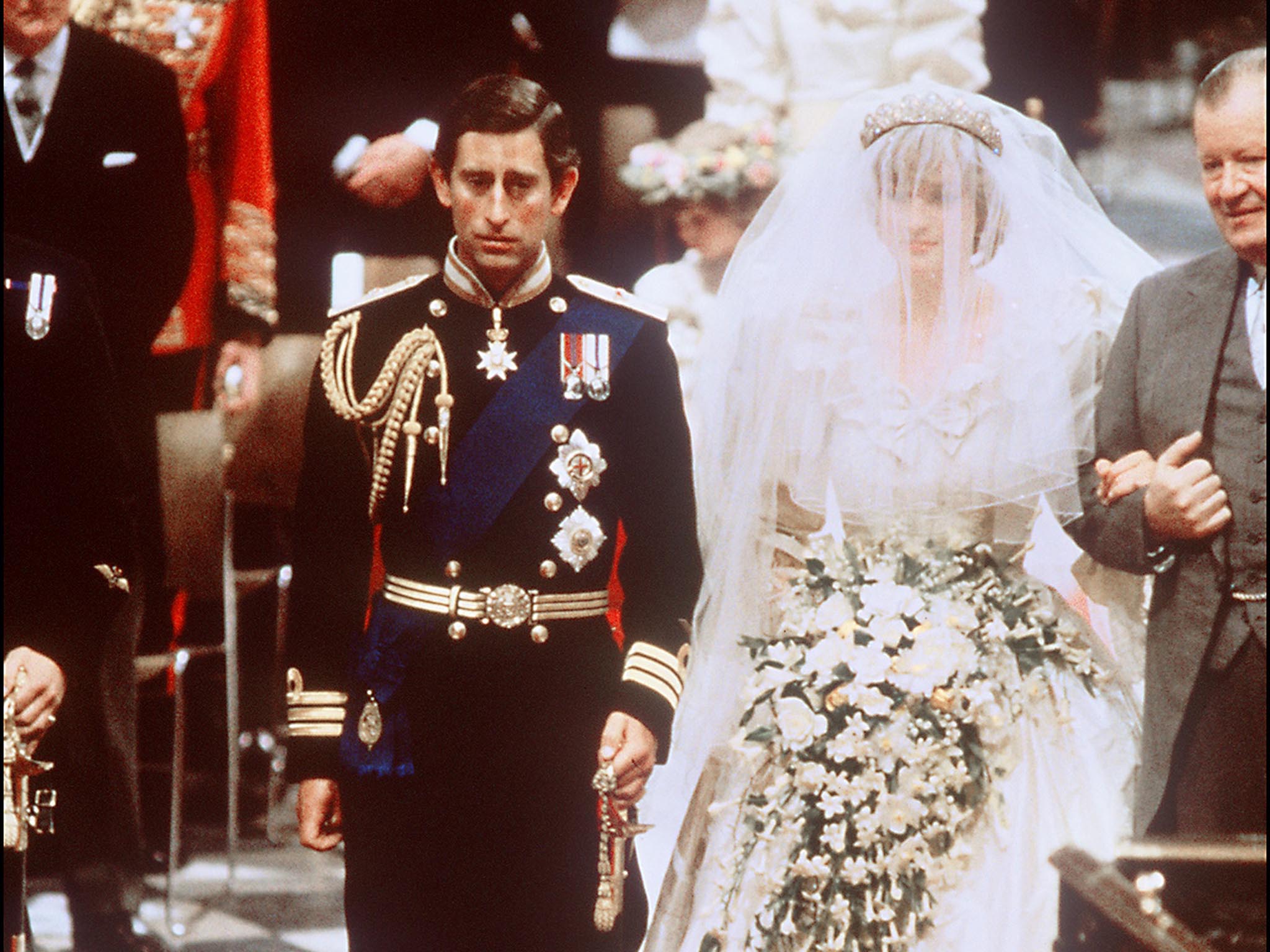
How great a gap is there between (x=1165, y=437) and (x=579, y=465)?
0.86 metres

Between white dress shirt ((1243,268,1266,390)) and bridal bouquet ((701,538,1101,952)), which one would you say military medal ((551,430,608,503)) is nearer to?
bridal bouquet ((701,538,1101,952))

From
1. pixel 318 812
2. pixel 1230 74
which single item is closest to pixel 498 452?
pixel 318 812

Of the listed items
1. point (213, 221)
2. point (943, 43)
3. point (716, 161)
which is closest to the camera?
point (213, 221)

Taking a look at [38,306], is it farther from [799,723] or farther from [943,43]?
[943,43]

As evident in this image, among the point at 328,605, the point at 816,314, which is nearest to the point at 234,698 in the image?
the point at 328,605

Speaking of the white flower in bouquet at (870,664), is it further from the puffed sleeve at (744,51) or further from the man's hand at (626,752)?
the puffed sleeve at (744,51)

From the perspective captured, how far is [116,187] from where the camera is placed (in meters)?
2.78

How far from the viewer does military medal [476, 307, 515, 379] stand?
93.0 inches

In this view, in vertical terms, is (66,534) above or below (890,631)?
above

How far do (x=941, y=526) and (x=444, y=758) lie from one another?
0.87 meters

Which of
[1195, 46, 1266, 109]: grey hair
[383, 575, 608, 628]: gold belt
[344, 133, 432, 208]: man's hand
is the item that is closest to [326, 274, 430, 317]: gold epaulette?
[383, 575, 608, 628]: gold belt

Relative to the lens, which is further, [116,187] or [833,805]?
[116,187]

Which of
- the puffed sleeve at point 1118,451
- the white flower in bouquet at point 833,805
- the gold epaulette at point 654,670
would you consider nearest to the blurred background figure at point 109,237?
the gold epaulette at point 654,670

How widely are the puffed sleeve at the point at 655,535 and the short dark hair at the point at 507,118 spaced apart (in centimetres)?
28
